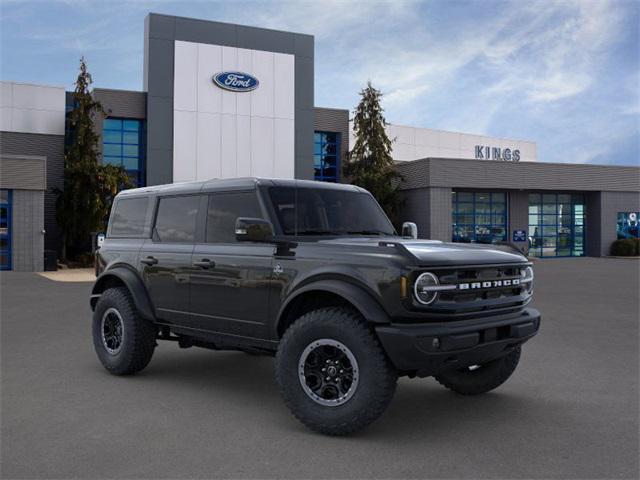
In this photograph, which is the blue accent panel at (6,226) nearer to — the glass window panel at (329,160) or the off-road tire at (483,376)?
the glass window panel at (329,160)

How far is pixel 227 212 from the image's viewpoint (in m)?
5.97

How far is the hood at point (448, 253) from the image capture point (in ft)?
15.1

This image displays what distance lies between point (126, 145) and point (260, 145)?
690 cm

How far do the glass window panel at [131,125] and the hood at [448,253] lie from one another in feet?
95.6

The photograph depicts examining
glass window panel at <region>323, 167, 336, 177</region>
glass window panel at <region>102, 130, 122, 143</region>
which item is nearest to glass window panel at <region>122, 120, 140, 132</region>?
glass window panel at <region>102, 130, 122, 143</region>

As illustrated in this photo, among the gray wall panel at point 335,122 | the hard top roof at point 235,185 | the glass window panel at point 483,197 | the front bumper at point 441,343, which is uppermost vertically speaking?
the gray wall panel at point 335,122

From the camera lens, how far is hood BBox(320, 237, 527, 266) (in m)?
4.61

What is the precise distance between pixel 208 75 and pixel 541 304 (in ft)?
78.8

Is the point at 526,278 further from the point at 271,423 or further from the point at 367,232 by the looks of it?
the point at 271,423

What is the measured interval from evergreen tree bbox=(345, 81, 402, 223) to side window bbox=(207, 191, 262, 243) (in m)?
27.2

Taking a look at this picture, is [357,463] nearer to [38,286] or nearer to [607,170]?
[38,286]

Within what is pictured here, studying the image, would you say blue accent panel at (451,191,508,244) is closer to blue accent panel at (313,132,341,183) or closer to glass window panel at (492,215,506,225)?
glass window panel at (492,215,506,225)

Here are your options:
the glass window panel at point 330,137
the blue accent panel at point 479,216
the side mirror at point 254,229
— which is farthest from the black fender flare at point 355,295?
the glass window panel at point 330,137

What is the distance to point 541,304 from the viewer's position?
13.4m
